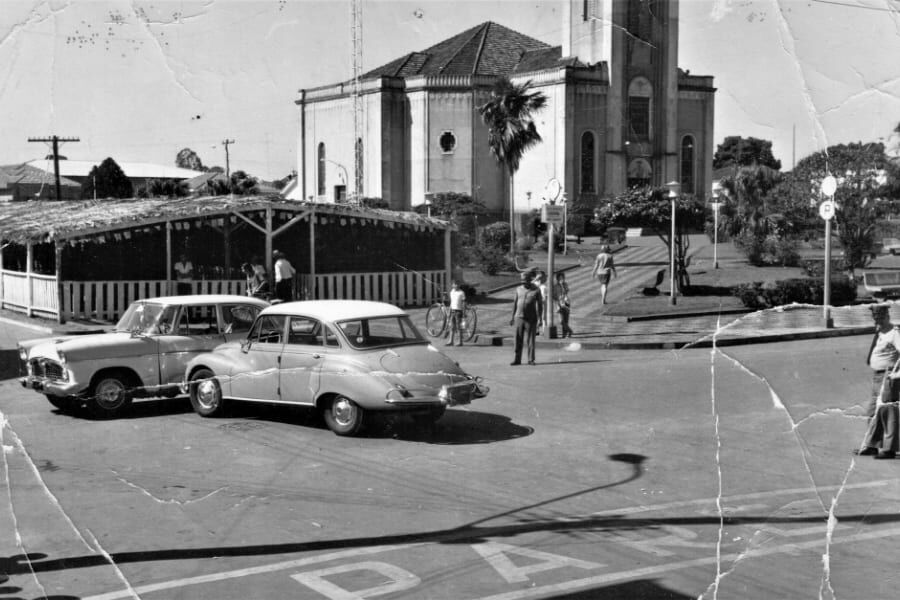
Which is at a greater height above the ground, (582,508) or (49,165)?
(49,165)

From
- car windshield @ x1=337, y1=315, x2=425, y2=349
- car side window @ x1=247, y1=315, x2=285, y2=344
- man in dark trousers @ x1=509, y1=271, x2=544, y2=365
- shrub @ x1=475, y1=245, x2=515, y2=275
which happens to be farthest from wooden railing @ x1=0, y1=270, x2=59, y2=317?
car windshield @ x1=337, y1=315, x2=425, y2=349

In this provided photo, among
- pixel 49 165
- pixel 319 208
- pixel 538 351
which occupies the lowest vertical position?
pixel 538 351

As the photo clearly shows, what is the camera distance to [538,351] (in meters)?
21.5

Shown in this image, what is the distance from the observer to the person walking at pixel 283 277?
27281 mm

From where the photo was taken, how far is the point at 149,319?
1435 cm

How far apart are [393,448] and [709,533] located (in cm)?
434

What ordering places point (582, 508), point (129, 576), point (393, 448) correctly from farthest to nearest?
point (393, 448), point (582, 508), point (129, 576)

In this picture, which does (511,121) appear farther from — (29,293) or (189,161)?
(189,161)

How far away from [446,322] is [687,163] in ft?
158

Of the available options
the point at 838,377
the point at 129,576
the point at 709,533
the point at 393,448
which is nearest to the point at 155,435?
the point at 393,448

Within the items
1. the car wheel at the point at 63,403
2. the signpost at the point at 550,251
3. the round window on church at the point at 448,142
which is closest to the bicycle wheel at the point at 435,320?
the signpost at the point at 550,251

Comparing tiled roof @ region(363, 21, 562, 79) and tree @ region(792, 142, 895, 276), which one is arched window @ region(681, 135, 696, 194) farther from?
tree @ region(792, 142, 895, 276)

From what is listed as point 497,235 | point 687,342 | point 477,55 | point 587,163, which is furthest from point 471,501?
point 477,55

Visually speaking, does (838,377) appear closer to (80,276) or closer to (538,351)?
(538,351)
